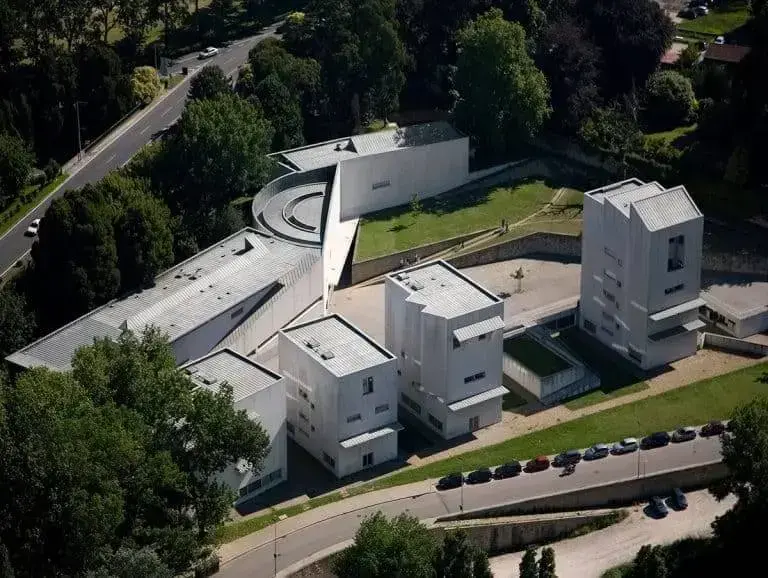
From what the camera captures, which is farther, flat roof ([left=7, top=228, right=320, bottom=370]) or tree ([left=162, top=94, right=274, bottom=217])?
tree ([left=162, top=94, right=274, bottom=217])

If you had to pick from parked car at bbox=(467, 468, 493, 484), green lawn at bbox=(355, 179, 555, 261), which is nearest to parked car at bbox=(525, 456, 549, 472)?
parked car at bbox=(467, 468, 493, 484)

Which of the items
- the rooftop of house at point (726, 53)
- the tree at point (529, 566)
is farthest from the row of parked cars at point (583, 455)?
the rooftop of house at point (726, 53)

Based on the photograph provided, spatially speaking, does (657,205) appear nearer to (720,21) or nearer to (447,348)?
(447,348)

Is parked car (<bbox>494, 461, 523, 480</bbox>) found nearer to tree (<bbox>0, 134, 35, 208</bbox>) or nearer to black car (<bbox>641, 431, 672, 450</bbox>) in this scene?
black car (<bbox>641, 431, 672, 450</bbox>)

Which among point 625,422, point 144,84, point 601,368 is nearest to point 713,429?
point 625,422

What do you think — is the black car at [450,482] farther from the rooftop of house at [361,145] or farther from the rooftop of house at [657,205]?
the rooftop of house at [361,145]

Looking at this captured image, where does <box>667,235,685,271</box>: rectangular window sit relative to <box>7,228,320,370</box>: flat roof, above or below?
above

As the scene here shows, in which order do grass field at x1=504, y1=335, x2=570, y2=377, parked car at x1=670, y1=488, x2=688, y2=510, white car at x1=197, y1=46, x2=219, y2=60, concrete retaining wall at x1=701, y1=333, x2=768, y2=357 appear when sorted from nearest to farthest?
1. parked car at x1=670, y1=488, x2=688, y2=510
2. grass field at x1=504, y1=335, x2=570, y2=377
3. concrete retaining wall at x1=701, y1=333, x2=768, y2=357
4. white car at x1=197, y1=46, x2=219, y2=60

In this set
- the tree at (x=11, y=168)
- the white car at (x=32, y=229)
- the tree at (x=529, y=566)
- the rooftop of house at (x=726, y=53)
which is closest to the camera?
the tree at (x=529, y=566)
